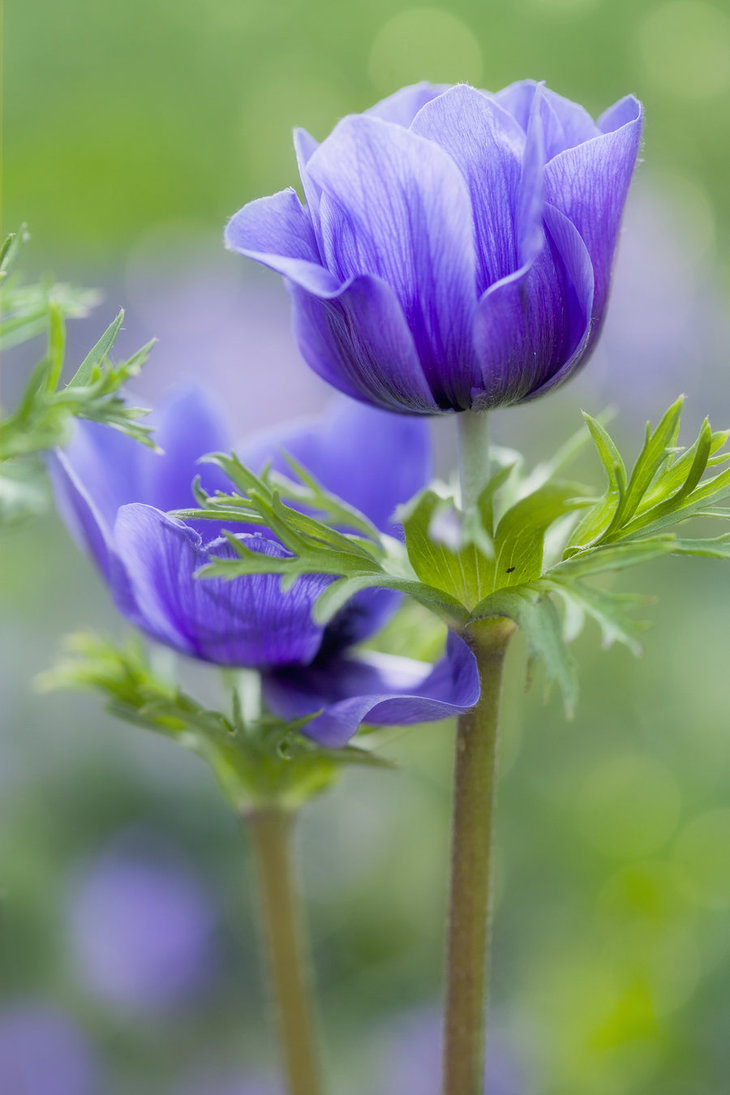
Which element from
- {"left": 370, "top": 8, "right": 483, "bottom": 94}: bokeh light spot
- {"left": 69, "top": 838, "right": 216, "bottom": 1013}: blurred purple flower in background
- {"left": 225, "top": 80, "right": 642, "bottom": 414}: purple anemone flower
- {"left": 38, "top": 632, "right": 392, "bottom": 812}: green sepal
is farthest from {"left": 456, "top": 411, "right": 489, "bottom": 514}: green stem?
{"left": 370, "top": 8, "right": 483, "bottom": 94}: bokeh light spot

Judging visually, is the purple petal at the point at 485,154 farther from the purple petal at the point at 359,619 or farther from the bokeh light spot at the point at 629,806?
the bokeh light spot at the point at 629,806

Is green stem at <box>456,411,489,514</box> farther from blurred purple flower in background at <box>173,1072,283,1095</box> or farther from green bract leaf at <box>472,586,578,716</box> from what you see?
blurred purple flower in background at <box>173,1072,283,1095</box>

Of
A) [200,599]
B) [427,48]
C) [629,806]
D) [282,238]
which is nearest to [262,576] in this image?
[200,599]

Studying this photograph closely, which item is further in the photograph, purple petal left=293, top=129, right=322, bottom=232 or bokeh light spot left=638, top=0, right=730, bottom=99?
bokeh light spot left=638, top=0, right=730, bottom=99

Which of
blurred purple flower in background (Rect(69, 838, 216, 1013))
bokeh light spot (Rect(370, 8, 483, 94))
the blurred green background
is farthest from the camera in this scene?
bokeh light spot (Rect(370, 8, 483, 94))

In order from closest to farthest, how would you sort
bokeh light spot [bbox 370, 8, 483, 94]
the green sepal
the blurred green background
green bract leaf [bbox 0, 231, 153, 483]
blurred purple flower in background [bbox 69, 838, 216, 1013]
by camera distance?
green bract leaf [bbox 0, 231, 153, 483] → the green sepal → the blurred green background → blurred purple flower in background [bbox 69, 838, 216, 1013] → bokeh light spot [bbox 370, 8, 483, 94]

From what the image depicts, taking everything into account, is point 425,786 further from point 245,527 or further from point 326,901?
point 245,527

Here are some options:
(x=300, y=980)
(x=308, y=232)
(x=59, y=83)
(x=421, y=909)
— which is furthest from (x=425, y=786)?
(x=59, y=83)
